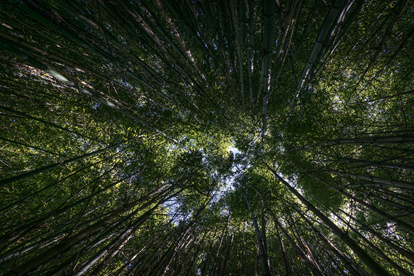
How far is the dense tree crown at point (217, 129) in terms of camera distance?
7.87 feet

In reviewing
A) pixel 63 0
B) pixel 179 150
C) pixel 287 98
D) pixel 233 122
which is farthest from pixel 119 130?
pixel 287 98

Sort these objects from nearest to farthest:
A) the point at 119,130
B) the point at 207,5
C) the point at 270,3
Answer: the point at 270,3
the point at 207,5
the point at 119,130

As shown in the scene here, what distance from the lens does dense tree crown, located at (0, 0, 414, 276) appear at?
2398mm

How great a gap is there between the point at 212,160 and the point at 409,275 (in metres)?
4.51

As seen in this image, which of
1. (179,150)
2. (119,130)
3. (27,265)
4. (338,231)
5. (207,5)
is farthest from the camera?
(179,150)

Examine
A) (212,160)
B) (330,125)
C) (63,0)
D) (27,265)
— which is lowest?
(27,265)

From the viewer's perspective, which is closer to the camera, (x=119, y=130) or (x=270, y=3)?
(x=270, y=3)

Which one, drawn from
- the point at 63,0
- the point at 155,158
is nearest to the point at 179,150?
the point at 155,158

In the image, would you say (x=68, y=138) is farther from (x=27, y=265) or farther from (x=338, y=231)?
(x=338, y=231)

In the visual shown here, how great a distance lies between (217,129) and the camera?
5289mm

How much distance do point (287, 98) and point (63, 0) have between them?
15.4ft

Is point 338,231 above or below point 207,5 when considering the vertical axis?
Result: below

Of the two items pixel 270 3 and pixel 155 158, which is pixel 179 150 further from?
pixel 270 3

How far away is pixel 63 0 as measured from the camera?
1786mm
